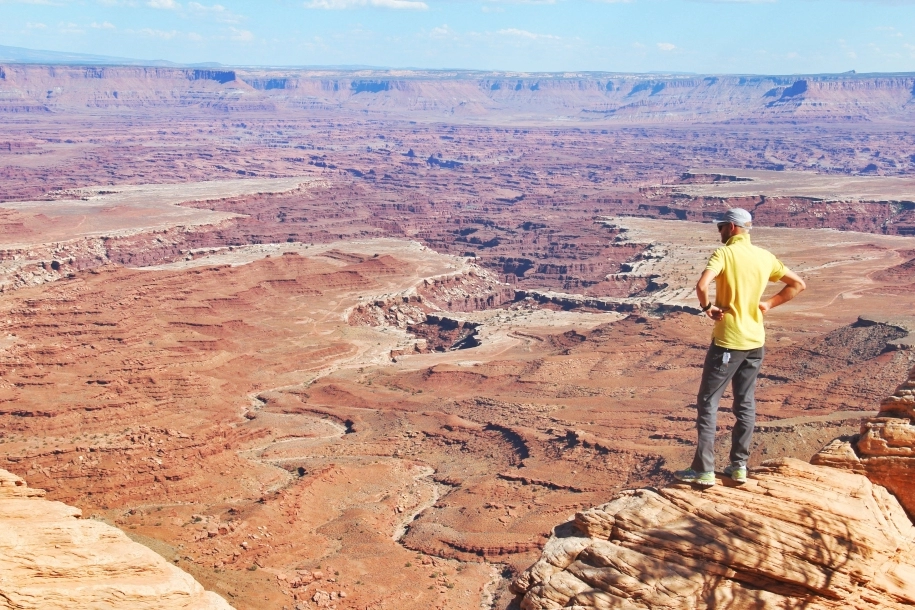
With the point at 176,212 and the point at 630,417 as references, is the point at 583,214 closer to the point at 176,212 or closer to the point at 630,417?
the point at 176,212

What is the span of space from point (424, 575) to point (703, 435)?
61.2 ft

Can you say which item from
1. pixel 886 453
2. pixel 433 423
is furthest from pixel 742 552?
pixel 433 423

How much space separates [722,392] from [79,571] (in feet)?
27.5

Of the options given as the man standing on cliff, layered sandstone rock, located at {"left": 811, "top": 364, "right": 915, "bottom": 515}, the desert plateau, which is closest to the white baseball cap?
the man standing on cliff

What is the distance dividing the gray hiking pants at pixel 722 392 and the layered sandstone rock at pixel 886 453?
151 cm

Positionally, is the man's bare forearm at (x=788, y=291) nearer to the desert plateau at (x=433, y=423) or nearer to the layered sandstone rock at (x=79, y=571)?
the desert plateau at (x=433, y=423)

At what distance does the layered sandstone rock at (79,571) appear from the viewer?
12.2 metres

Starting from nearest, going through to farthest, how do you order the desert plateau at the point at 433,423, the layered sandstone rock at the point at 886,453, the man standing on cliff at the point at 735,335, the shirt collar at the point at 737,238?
the desert plateau at the point at 433,423 < the man standing on cliff at the point at 735,335 < the shirt collar at the point at 737,238 < the layered sandstone rock at the point at 886,453

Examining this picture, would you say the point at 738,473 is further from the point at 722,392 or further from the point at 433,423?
the point at 433,423

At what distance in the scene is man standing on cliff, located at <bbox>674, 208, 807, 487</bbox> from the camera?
11.2 m

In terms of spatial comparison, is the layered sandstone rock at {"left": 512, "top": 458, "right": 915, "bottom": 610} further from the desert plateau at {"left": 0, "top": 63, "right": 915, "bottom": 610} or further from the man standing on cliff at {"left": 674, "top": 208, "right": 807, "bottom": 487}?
the man standing on cliff at {"left": 674, "top": 208, "right": 807, "bottom": 487}

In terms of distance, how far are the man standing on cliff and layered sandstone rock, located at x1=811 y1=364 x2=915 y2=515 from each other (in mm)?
1648

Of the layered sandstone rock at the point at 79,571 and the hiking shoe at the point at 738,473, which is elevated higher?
the hiking shoe at the point at 738,473

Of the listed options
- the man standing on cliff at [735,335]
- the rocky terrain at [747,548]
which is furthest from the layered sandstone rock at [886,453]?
the man standing on cliff at [735,335]
